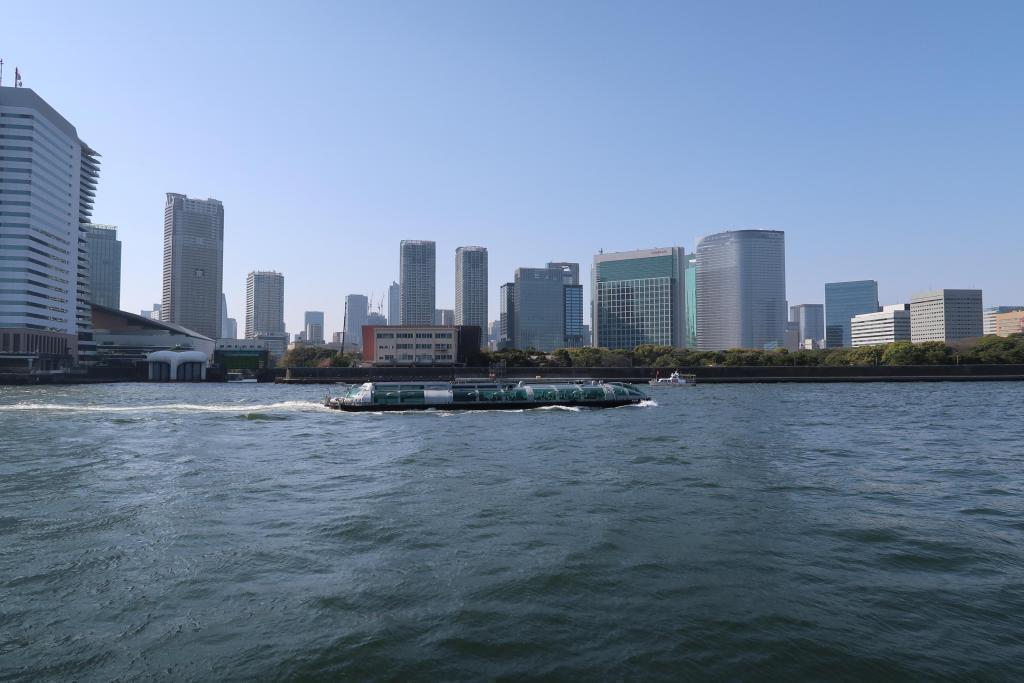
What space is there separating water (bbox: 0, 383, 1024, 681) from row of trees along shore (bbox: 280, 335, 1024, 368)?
133130 millimetres

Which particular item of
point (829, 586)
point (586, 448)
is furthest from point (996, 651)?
point (586, 448)

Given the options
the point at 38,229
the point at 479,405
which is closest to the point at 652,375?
the point at 479,405

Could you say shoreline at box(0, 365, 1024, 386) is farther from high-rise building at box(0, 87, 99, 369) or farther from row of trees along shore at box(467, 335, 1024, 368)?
high-rise building at box(0, 87, 99, 369)

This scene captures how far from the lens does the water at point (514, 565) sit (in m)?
10.5

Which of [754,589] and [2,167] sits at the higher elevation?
[2,167]

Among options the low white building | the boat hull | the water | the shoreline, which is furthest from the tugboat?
the low white building

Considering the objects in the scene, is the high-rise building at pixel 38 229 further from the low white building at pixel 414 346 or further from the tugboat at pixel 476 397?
the tugboat at pixel 476 397

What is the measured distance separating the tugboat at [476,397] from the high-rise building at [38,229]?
428 feet

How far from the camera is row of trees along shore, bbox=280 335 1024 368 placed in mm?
143875

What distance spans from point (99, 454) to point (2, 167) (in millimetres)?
170815

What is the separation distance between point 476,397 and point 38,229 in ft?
515

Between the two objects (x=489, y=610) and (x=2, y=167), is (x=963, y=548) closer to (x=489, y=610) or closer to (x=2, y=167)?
(x=489, y=610)

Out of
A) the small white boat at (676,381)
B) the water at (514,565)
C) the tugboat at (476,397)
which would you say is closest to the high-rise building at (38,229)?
the tugboat at (476,397)

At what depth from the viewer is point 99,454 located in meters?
34.1
